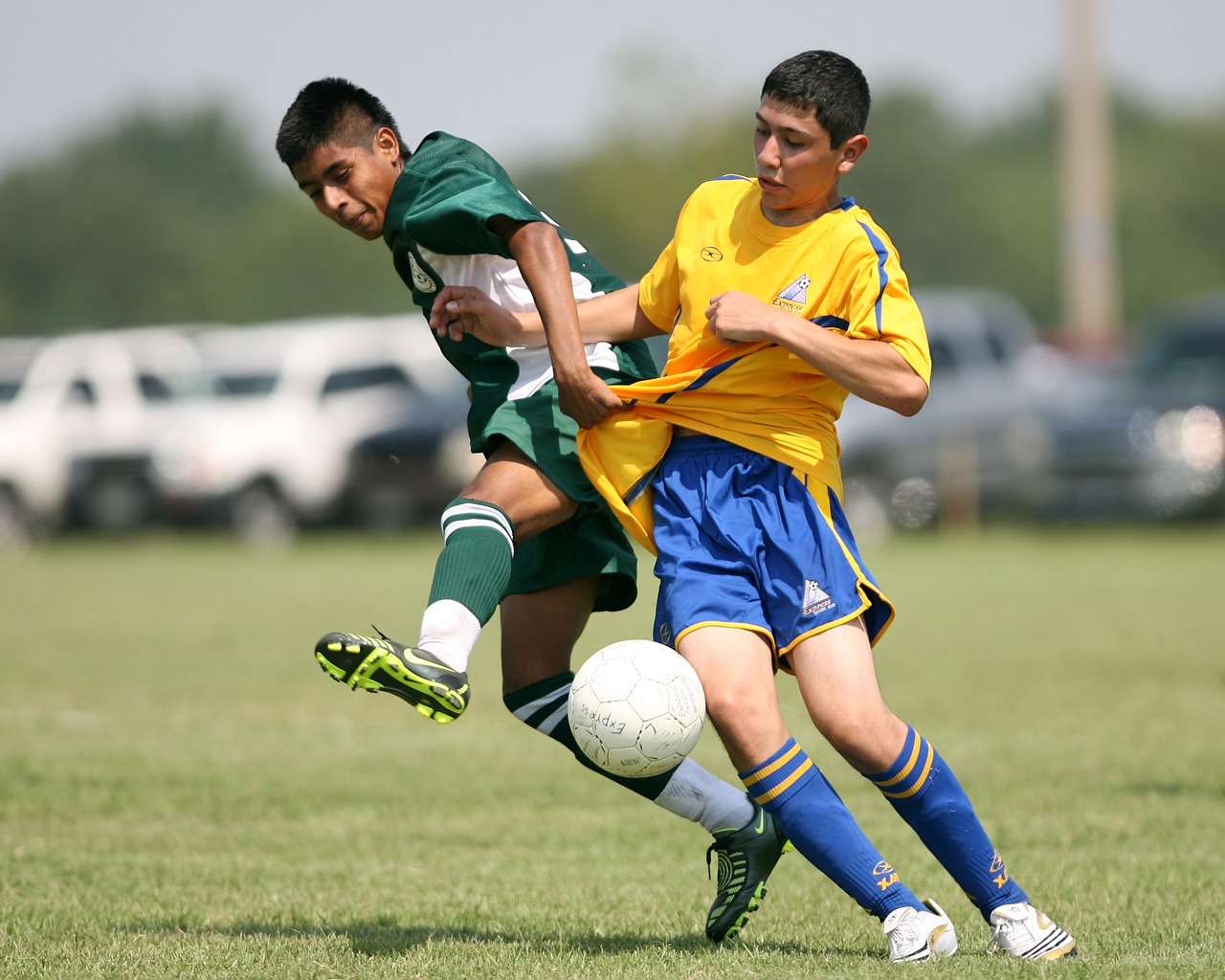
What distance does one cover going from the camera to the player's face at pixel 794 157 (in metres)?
4.28

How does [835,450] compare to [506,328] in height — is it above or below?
below

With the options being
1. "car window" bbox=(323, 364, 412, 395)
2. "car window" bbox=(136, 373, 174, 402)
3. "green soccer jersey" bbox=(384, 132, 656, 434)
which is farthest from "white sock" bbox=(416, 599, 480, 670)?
"car window" bbox=(136, 373, 174, 402)

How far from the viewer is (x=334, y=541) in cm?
2220

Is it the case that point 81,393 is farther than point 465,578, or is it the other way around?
point 81,393

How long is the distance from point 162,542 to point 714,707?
19.6 meters

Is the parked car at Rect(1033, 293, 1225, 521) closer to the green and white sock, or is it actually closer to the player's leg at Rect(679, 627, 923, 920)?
the player's leg at Rect(679, 627, 923, 920)

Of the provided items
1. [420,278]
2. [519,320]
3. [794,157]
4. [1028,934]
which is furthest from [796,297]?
[1028,934]

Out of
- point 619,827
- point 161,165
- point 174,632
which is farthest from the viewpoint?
point 161,165

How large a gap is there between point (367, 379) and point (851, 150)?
61.9 feet

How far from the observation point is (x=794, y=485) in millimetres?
4406

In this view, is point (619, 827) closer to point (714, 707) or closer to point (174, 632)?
point (714, 707)

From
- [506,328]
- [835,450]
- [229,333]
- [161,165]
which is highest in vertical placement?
[161,165]

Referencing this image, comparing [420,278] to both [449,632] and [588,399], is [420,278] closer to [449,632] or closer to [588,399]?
[588,399]

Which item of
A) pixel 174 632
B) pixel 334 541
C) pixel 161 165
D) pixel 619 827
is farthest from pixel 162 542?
pixel 161 165
